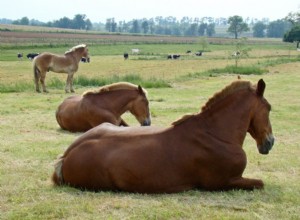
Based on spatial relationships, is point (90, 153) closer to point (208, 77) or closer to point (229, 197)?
point (229, 197)

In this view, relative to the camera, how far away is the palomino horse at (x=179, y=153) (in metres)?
→ 5.73

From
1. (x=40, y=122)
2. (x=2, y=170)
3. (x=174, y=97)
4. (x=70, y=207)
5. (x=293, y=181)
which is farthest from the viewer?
(x=174, y=97)

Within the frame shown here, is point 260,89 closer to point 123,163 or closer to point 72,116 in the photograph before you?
point 123,163

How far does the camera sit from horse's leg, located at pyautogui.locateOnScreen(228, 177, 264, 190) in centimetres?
588

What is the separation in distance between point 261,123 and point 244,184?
2.78 ft

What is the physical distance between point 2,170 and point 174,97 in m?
12.0

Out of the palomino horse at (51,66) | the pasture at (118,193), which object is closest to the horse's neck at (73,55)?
the palomino horse at (51,66)

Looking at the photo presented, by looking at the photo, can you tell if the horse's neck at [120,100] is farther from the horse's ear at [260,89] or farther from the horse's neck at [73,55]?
the horse's neck at [73,55]

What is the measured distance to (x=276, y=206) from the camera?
17.8 feet

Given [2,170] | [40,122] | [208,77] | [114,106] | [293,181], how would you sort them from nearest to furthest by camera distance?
[293,181], [2,170], [114,106], [40,122], [208,77]

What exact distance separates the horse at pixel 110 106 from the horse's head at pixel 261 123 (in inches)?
161

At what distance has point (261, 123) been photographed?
6.17 meters

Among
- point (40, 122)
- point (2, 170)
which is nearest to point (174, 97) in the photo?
point (40, 122)

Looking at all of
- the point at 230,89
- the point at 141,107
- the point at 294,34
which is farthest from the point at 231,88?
the point at 294,34
